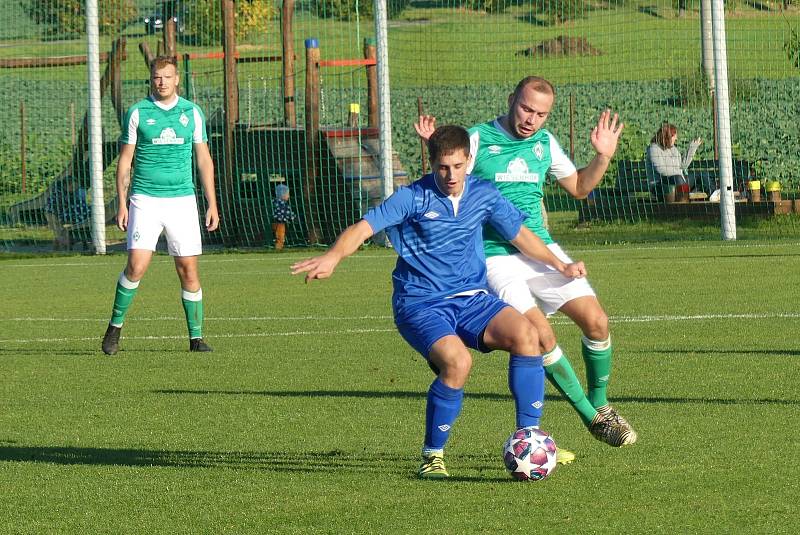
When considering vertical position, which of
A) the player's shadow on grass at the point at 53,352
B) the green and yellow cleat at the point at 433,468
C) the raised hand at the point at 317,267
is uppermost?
the raised hand at the point at 317,267

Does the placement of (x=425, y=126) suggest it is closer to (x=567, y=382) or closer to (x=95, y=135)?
(x=567, y=382)

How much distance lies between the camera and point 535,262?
23.2ft

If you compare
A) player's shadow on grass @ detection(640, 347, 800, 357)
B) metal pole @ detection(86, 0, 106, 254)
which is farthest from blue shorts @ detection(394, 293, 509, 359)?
metal pole @ detection(86, 0, 106, 254)

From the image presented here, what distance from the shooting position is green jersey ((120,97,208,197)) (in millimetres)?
10898

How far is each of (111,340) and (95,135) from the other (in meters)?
9.52

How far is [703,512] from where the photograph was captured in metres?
5.37

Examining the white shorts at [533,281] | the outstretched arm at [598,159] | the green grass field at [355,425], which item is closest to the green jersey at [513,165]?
the white shorts at [533,281]

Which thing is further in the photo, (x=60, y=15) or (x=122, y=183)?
(x=60, y=15)

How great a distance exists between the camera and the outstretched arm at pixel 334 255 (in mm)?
5906

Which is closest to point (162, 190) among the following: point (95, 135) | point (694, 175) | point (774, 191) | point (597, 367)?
point (597, 367)

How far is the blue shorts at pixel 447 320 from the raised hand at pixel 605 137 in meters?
1.27

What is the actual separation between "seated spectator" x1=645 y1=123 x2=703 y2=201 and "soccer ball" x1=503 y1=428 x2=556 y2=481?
52.9ft

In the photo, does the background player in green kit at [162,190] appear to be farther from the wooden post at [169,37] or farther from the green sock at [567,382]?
the wooden post at [169,37]

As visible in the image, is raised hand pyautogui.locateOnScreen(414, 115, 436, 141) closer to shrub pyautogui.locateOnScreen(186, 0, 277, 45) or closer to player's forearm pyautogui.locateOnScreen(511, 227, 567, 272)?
player's forearm pyautogui.locateOnScreen(511, 227, 567, 272)
